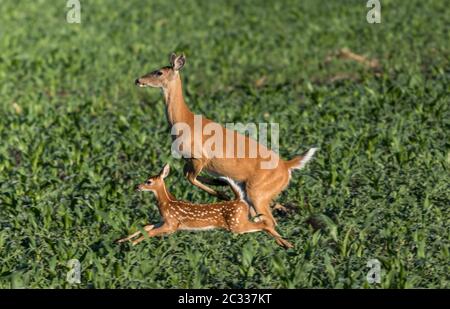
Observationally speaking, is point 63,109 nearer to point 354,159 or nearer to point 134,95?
point 134,95

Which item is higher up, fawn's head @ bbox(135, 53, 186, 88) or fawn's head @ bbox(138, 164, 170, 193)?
fawn's head @ bbox(135, 53, 186, 88)

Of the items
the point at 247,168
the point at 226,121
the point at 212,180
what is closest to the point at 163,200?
the point at 212,180

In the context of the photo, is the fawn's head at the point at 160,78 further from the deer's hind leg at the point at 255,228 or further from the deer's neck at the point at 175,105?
the deer's hind leg at the point at 255,228

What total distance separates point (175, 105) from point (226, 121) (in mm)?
4628

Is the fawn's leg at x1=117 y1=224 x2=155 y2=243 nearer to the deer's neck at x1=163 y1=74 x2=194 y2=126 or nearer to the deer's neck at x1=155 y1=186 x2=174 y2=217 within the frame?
the deer's neck at x1=155 y1=186 x2=174 y2=217

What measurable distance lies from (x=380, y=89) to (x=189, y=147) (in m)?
6.78

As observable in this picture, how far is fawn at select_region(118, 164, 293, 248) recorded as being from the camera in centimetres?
949

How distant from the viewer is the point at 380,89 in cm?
1589

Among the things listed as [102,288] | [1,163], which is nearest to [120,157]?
[1,163]

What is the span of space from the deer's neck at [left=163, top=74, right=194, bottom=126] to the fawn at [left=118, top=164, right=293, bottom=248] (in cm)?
83

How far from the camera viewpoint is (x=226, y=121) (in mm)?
14734

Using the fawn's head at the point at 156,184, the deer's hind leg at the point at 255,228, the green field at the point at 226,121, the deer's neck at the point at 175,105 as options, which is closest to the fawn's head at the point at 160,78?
the deer's neck at the point at 175,105

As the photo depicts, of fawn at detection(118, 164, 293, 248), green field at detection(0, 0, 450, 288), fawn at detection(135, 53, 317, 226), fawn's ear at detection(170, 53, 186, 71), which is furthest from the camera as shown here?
fawn's ear at detection(170, 53, 186, 71)

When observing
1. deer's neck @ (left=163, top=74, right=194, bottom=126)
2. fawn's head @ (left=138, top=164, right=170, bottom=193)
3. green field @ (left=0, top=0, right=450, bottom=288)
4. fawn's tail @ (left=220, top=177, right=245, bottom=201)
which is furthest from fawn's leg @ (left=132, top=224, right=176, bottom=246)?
deer's neck @ (left=163, top=74, right=194, bottom=126)
